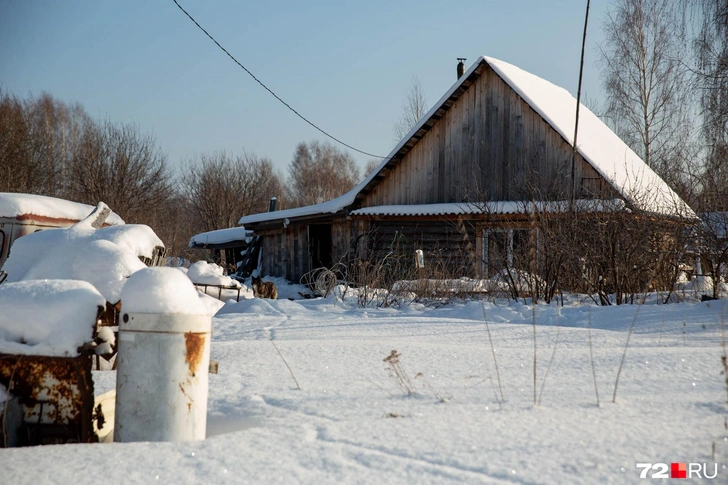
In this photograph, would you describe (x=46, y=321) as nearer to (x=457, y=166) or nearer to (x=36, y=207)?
(x=36, y=207)

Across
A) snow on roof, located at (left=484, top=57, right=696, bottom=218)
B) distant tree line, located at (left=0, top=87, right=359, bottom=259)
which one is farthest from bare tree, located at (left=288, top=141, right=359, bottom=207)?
snow on roof, located at (left=484, top=57, right=696, bottom=218)

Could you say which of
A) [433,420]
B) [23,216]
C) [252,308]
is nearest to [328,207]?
[23,216]

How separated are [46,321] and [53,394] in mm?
312

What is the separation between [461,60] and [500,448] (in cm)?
1965

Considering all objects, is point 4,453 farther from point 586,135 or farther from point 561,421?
point 586,135

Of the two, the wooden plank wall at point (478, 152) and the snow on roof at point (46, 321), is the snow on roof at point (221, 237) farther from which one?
the snow on roof at point (46, 321)

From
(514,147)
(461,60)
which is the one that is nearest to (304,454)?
(514,147)

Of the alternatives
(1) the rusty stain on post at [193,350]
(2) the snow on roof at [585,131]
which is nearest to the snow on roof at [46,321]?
(1) the rusty stain on post at [193,350]

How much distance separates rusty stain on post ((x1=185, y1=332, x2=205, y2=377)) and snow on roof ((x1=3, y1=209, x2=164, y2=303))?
A: 1.49 meters

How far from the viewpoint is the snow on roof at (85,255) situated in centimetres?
398

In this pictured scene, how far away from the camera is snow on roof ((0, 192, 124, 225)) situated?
10180 millimetres

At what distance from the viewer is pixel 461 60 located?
20.6 metres

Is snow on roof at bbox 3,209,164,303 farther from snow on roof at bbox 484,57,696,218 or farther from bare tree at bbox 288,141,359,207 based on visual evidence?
bare tree at bbox 288,141,359,207

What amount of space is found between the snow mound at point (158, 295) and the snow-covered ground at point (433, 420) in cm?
53
